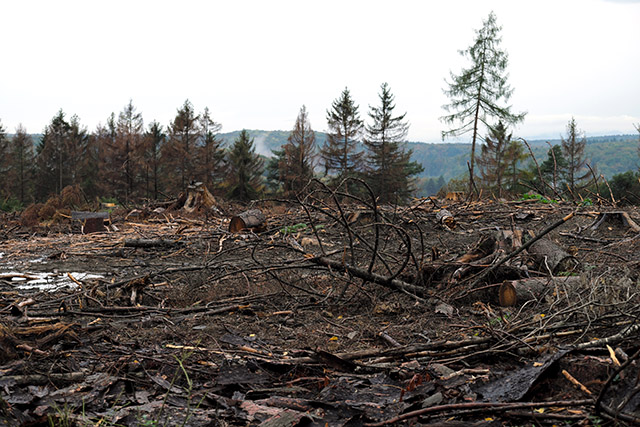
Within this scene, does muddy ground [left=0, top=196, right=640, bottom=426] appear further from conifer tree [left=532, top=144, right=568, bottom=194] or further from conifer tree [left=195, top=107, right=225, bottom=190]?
conifer tree [left=195, top=107, right=225, bottom=190]

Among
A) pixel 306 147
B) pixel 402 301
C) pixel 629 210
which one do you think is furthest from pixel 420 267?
pixel 306 147

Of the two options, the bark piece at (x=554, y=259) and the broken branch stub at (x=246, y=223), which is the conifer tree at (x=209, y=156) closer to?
the broken branch stub at (x=246, y=223)

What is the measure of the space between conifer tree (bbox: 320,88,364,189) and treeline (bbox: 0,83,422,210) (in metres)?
0.08

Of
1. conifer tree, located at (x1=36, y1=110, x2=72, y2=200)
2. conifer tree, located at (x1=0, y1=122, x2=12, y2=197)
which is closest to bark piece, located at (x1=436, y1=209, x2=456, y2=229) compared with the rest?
conifer tree, located at (x1=0, y1=122, x2=12, y2=197)

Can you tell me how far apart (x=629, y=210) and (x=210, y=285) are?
848 cm

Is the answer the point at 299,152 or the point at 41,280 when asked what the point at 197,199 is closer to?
the point at 41,280

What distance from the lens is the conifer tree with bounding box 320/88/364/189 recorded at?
39.2 metres

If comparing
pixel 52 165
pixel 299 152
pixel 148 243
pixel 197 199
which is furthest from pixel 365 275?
pixel 52 165

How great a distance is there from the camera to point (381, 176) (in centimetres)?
3772

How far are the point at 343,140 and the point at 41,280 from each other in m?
34.4

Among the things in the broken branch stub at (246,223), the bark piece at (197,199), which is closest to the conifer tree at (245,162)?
the bark piece at (197,199)

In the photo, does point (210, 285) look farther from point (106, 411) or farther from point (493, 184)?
point (493, 184)

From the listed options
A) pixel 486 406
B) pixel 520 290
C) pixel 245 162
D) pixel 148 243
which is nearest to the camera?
pixel 486 406

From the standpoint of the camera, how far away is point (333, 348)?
3.85 metres
